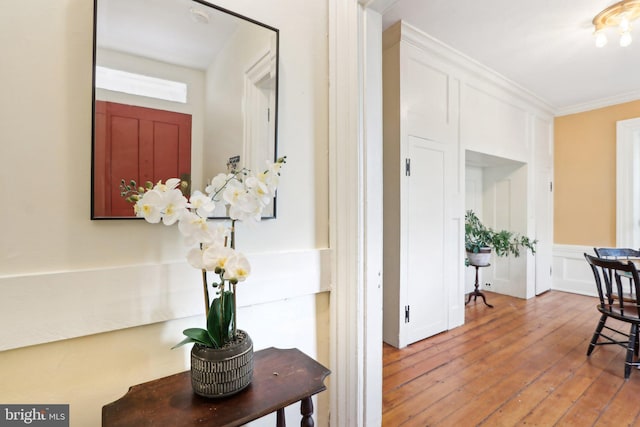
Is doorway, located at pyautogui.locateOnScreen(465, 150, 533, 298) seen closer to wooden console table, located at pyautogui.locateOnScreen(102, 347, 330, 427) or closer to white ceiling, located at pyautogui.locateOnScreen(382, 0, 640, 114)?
white ceiling, located at pyautogui.locateOnScreen(382, 0, 640, 114)

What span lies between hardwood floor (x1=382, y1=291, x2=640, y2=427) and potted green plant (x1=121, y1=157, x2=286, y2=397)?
1.28 m

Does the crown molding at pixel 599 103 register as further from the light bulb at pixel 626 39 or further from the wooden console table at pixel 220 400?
the wooden console table at pixel 220 400

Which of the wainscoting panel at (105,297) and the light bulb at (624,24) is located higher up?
the light bulb at (624,24)

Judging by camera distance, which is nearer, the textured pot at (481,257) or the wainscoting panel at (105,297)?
the wainscoting panel at (105,297)

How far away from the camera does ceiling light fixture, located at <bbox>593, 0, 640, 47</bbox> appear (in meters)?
2.02

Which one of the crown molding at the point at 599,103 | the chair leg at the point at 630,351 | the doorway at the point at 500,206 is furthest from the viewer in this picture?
the doorway at the point at 500,206

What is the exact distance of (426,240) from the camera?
255 cm

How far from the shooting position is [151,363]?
89 centimetres

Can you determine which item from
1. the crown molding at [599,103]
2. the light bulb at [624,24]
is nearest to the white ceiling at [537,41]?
the crown molding at [599,103]

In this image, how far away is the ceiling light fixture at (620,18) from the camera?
202 centimetres

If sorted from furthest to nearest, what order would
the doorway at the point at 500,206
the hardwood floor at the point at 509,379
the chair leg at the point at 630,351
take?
the doorway at the point at 500,206 → the chair leg at the point at 630,351 → the hardwood floor at the point at 509,379

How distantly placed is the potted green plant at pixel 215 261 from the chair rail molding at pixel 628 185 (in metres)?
4.86

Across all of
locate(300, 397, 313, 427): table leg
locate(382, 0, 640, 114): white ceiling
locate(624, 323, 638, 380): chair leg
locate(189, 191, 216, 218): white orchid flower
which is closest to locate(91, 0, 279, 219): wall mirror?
locate(189, 191, 216, 218): white orchid flower

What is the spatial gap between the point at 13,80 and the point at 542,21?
311 centimetres
